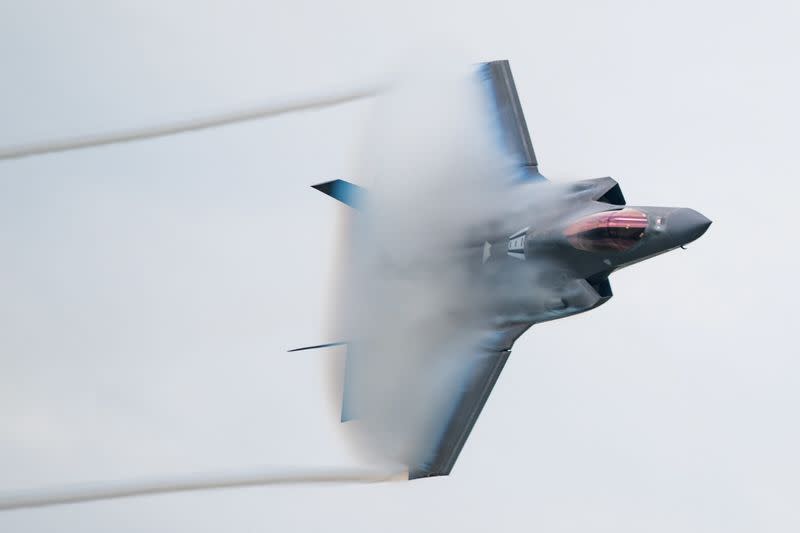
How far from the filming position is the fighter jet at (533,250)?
2509cm

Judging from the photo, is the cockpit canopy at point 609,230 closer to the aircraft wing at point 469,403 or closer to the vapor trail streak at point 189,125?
the aircraft wing at point 469,403

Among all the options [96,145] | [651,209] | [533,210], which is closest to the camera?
[651,209]

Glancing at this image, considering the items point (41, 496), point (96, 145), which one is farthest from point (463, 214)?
point (41, 496)

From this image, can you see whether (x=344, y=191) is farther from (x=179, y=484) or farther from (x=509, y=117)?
(x=179, y=484)

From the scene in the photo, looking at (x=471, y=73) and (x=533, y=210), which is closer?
(x=533, y=210)

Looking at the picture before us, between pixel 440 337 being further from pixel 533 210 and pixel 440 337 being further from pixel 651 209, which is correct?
pixel 651 209

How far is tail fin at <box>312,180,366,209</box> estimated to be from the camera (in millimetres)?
29453

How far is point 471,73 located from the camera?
1204 inches

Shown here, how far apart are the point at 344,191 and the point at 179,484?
7.33 metres

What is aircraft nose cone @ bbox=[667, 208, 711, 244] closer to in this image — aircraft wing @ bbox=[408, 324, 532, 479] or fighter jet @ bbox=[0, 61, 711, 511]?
fighter jet @ bbox=[0, 61, 711, 511]

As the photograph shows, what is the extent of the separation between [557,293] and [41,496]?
1106 cm

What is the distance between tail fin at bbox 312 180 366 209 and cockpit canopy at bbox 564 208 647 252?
238 inches

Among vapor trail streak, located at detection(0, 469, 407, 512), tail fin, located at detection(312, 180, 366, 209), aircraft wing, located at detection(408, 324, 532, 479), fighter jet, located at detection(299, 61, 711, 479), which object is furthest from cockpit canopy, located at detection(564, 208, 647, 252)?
vapor trail streak, located at detection(0, 469, 407, 512)

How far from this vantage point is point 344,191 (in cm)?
2966
